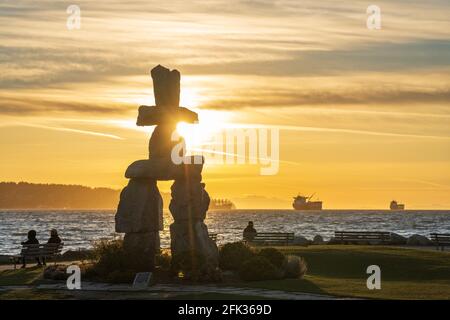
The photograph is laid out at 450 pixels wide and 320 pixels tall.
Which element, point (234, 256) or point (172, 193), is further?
point (234, 256)

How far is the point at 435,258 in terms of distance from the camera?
42.1 metres

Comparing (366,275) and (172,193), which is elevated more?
(172,193)

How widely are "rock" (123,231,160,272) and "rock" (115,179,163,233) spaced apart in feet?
0.89

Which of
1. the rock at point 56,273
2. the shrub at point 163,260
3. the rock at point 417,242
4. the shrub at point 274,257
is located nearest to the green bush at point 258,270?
the shrub at point 274,257

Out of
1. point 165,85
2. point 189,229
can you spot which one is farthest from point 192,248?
point 165,85

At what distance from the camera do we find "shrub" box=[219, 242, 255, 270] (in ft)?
113

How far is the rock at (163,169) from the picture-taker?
3331 centimetres

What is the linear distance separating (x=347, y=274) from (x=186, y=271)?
8.20 m

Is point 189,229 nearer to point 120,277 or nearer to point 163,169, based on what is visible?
point 163,169

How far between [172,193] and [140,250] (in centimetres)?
243

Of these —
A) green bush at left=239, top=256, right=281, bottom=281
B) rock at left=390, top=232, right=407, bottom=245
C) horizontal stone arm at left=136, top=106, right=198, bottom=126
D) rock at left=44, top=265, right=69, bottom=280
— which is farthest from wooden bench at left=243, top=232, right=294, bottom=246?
rock at left=44, top=265, right=69, bottom=280

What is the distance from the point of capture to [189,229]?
3384 centimetres
